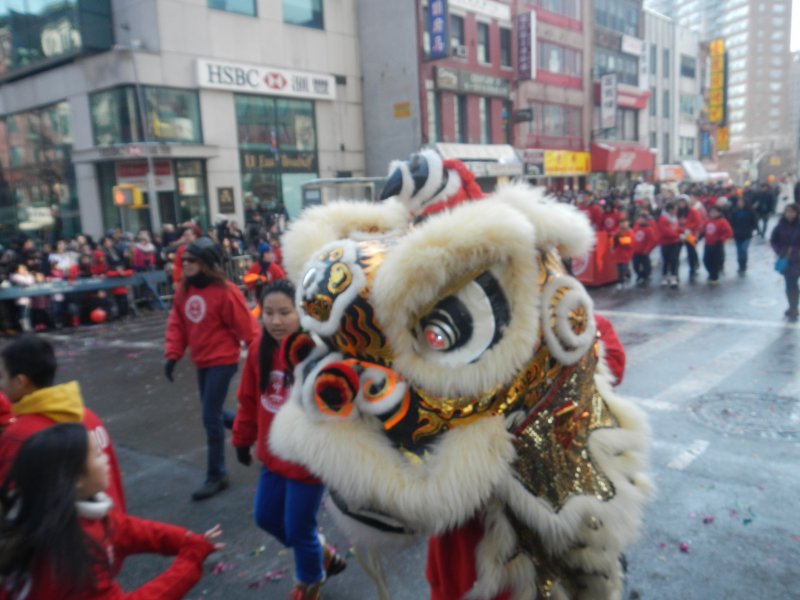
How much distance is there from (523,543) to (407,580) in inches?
62.7

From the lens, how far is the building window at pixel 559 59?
33656mm

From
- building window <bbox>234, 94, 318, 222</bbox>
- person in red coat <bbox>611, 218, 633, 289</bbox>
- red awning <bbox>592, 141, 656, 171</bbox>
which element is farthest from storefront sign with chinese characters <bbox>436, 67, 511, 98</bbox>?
person in red coat <bbox>611, 218, 633, 289</bbox>

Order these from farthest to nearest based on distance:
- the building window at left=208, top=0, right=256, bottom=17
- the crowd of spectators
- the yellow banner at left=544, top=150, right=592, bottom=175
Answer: the yellow banner at left=544, top=150, right=592, bottom=175 → the building window at left=208, top=0, right=256, bottom=17 → the crowd of spectators

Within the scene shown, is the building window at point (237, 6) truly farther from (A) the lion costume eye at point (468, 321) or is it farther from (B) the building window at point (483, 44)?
(A) the lion costume eye at point (468, 321)

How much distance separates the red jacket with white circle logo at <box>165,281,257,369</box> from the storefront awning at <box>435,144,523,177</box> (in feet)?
77.3

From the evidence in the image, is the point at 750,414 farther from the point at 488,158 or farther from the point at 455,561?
the point at 488,158

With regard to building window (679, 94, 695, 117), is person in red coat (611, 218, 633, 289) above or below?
below

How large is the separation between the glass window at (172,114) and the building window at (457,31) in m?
12.6

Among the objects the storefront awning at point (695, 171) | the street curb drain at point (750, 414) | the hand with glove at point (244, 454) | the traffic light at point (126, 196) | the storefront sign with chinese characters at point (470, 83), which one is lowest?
the street curb drain at point (750, 414)

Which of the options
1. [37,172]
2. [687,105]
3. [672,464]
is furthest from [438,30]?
[687,105]

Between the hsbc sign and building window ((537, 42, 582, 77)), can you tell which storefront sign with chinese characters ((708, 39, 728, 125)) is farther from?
the hsbc sign

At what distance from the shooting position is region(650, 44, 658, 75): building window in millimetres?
44969

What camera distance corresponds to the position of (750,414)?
18.3ft

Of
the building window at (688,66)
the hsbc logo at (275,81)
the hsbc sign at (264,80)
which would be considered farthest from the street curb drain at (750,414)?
the building window at (688,66)
